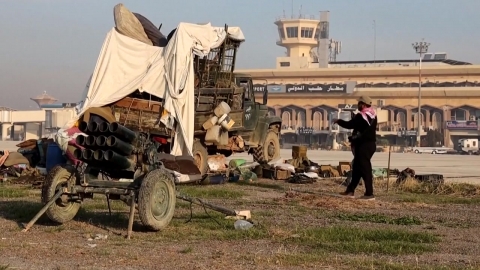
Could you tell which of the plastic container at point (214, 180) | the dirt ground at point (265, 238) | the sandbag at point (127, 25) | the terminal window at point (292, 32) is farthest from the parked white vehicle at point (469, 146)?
the terminal window at point (292, 32)

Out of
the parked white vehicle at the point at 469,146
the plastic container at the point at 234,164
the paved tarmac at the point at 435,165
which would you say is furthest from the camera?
the parked white vehicle at the point at 469,146

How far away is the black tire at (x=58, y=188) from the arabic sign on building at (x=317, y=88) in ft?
346

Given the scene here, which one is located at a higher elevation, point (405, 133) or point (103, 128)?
point (405, 133)

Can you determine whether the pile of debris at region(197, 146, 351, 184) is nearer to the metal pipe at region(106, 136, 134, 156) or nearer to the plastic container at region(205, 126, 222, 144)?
the plastic container at region(205, 126, 222, 144)

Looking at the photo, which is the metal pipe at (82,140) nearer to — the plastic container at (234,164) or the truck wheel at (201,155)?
the truck wheel at (201,155)

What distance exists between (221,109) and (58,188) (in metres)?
9.15

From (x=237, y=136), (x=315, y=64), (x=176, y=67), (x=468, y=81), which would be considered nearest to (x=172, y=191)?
(x=176, y=67)

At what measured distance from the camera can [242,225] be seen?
31.2 ft

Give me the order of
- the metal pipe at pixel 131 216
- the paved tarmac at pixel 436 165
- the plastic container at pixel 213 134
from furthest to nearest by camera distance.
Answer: the paved tarmac at pixel 436 165, the plastic container at pixel 213 134, the metal pipe at pixel 131 216

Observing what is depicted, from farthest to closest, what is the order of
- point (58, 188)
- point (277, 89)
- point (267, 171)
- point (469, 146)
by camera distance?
point (277, 89) < point (469, 146) < point (267, 171) < point (58, 188)

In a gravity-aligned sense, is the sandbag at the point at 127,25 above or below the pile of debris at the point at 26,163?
above

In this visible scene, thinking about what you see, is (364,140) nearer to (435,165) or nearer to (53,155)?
(53,155)

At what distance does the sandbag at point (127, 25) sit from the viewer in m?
17.9

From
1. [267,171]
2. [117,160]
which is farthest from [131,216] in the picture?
[267,171]
